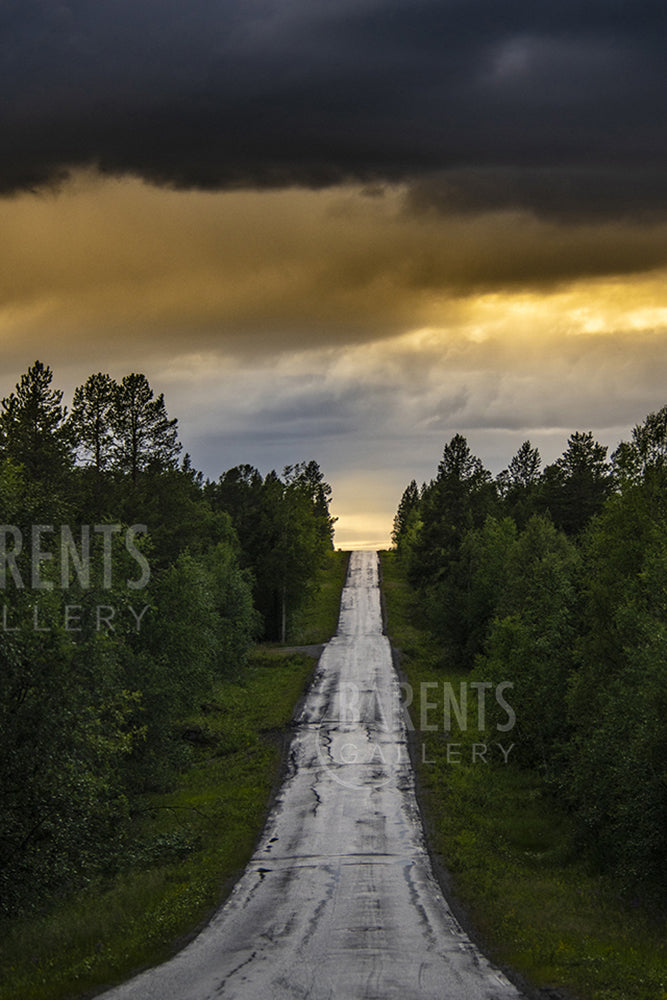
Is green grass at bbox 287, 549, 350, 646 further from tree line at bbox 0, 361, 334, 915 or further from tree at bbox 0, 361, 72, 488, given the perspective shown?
tree at bbox 0, 361, 72, 488

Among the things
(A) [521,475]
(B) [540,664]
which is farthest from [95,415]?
(A) [521,475]

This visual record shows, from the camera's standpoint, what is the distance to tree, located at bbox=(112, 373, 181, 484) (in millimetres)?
54281

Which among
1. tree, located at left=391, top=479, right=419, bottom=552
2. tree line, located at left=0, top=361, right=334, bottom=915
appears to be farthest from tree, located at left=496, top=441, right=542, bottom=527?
tree line, located at left=0, top=361, right=334, bottom=915

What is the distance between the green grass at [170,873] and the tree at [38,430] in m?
14.1

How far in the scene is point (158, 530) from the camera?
2020 inches

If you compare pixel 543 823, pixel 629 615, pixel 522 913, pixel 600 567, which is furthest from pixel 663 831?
pixel 600 567

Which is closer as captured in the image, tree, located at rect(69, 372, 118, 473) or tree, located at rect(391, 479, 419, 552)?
tree, located at rect(69, 372, 118, 473)

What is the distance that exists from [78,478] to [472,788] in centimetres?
2603

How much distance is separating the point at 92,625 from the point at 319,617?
71.2 meters

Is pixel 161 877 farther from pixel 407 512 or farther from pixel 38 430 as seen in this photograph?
pixel 407 512

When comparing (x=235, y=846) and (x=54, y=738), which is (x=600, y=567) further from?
(x=54, y=738)

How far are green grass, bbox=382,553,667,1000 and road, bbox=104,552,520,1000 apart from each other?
0.85 m

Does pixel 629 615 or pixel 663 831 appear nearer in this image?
pixel 663 831

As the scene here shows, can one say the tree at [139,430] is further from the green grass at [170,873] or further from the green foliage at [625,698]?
the green foliage at [625,698]
